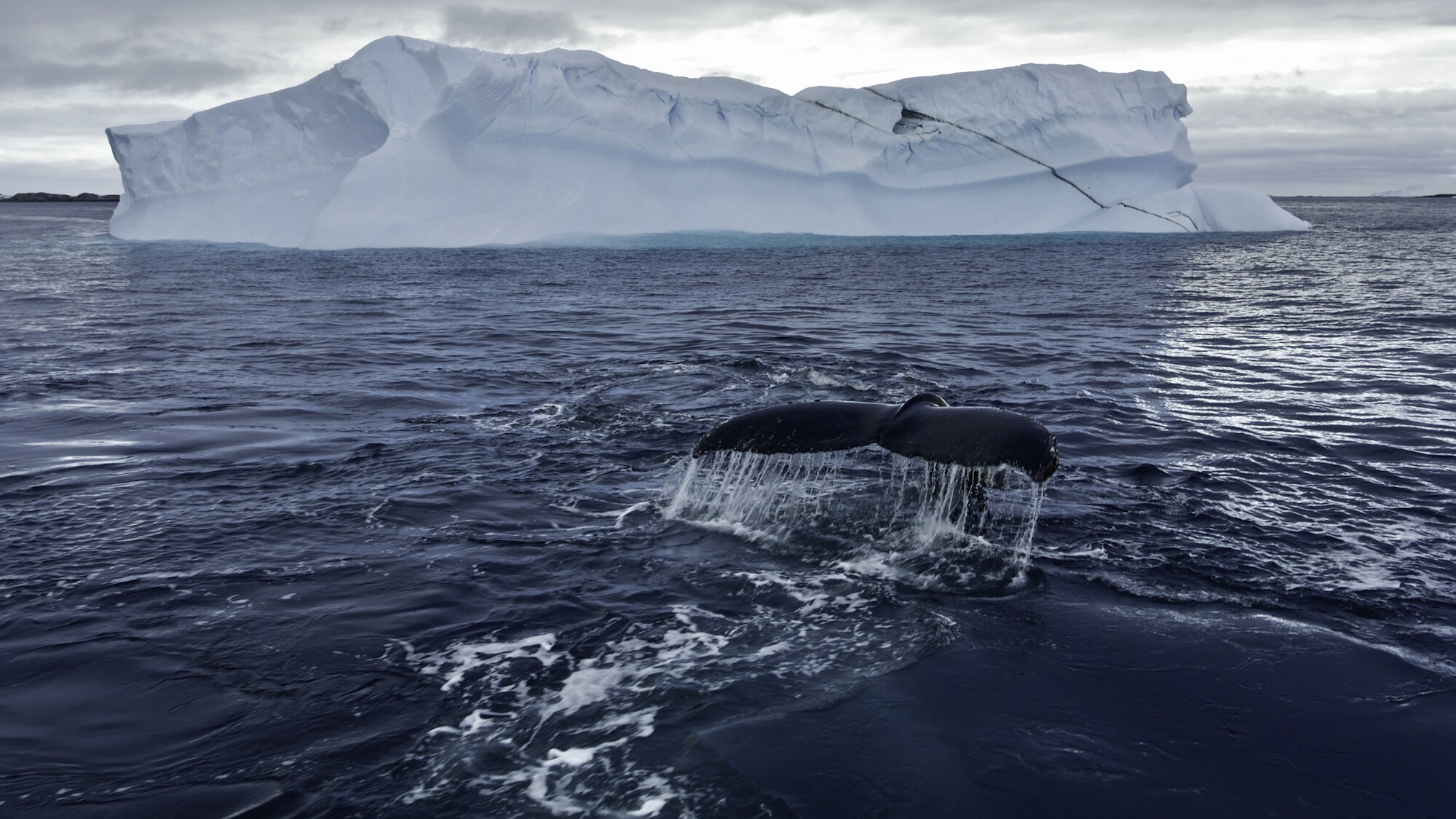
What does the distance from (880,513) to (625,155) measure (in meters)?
35.5

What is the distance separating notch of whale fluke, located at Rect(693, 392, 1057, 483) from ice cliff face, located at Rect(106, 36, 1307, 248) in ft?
113

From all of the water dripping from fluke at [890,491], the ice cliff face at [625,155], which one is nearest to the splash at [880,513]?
the water dripping from fluke at [890,491]

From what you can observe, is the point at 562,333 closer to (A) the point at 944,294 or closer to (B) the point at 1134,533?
(A) the point at 944,294

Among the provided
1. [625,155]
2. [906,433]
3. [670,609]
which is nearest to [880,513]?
[906,433]

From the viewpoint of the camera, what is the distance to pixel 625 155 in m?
40.1

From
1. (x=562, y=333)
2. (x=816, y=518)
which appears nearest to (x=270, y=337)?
(x=562, y=333)

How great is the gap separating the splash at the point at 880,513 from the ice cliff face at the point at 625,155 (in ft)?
109

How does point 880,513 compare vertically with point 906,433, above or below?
below

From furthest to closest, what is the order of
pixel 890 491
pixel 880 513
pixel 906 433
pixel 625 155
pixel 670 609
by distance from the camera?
pixel 625 155
pixel 890 491
pixel 880 513
pixel 906 433
pixel 670 609

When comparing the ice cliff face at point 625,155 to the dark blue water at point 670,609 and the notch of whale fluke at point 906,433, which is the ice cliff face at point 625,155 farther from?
the notch of whale fluke at point 906,433

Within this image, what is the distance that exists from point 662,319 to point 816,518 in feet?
38.9

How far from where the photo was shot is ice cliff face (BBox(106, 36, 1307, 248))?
1492 inches

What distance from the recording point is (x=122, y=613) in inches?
195

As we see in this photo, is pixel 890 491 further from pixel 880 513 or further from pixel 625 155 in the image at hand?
pixel 625 155
